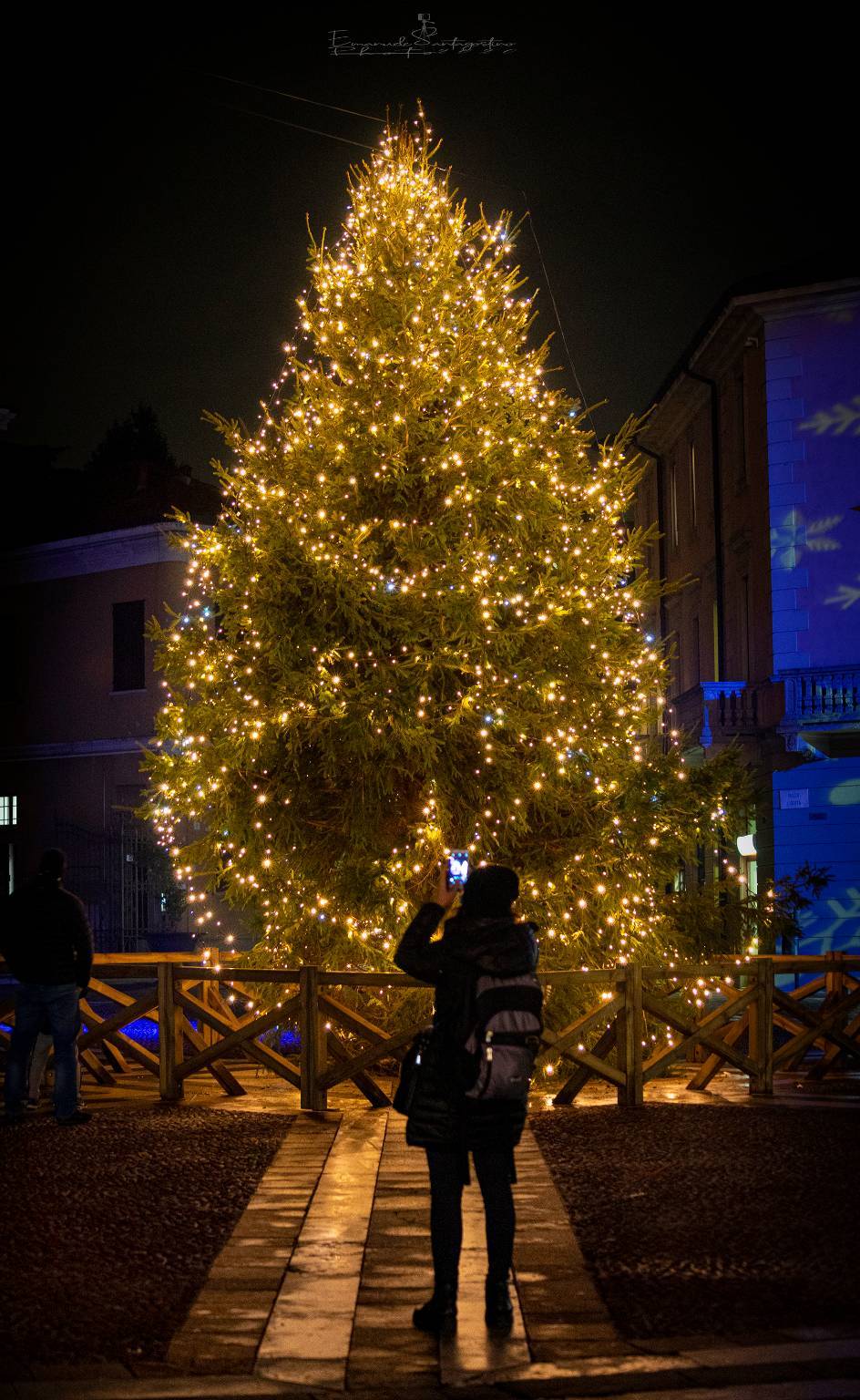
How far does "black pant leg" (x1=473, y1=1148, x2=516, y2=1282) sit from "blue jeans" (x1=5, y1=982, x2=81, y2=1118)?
19.4ft

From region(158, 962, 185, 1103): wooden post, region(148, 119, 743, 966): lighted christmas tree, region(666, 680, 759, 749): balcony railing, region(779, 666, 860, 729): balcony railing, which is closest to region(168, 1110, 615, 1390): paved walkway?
region(158, 962, 185, 1103): wooden post

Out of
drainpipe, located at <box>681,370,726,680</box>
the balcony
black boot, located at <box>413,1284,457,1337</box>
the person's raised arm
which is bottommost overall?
black boot, located at <box>413,1284,457,1337</box>

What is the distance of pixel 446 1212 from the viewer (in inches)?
241

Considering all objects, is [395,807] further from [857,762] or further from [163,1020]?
[857,762]

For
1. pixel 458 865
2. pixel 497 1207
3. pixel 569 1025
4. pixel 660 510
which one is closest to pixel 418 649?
pixel 458 865

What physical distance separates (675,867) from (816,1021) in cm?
200

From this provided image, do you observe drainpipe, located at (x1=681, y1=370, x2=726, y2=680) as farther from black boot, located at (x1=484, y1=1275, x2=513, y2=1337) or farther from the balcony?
black boot, located at (x1=484, y1=1275, x2=513, y2=1337)

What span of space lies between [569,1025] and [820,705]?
1640 centimetres

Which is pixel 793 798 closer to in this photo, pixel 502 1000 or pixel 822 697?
pixel 822 697

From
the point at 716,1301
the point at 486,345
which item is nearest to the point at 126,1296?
the point at 716,1301

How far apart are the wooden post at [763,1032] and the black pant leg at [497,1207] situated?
6.82 meters

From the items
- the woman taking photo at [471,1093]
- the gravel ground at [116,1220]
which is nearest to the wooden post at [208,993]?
the gravel ground at [116,1220]

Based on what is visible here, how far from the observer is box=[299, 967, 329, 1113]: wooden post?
1180cm

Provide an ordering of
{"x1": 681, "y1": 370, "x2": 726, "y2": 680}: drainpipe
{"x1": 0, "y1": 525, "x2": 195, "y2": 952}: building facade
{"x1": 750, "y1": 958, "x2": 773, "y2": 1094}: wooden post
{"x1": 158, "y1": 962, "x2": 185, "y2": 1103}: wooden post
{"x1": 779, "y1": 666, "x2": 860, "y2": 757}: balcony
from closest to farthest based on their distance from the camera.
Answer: {"x1": 158, "y1": 962, "x2": 185, "y2": 1103}: wooden post → {"x1": 750, "y1": 958, "x2": 773, "y2": 1094}: wooden post → {"x1": 779, "y1": 666, "x2": 860, "y2": 757}: balcony → {"x1": 681, "y1": 370, "x2": 726, "y2": 680}: drainpipe → {"x1": 0, "y1": 525, "x2": 195, "y2": 952}: building facade
